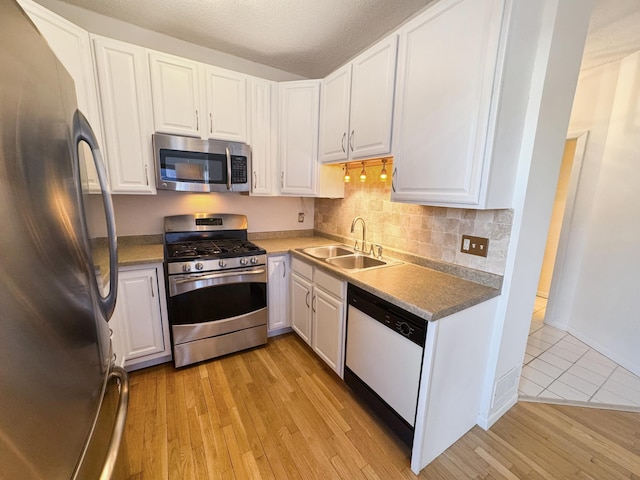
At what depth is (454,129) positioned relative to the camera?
1.39 metres

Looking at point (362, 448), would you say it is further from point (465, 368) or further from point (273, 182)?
point (273, 182)

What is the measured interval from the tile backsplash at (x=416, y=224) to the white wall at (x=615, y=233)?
174cm

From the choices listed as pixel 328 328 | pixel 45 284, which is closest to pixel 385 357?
pixel 328 328

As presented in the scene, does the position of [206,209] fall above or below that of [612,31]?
below

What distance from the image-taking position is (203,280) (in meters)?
2.02

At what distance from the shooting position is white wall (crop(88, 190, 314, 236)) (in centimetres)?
229

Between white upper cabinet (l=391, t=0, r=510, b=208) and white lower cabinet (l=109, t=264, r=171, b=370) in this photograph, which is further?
white lower cabinet (l=109, t=264, r=171, b=370)

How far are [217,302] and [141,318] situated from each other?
21.1 inches

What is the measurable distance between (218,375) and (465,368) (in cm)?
173

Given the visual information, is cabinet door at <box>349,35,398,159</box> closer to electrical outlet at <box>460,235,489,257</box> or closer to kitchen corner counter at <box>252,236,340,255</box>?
electrical outlet at <box>460,235,489,257</box>

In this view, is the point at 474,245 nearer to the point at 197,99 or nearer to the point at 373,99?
the point at 373,99

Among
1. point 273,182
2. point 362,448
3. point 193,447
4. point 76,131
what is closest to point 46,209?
point 76,131

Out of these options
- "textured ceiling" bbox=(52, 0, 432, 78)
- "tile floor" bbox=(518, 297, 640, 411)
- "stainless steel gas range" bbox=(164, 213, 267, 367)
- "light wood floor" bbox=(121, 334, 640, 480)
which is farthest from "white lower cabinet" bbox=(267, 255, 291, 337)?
"tile floor" bbox=(518, 297, 640, 411)

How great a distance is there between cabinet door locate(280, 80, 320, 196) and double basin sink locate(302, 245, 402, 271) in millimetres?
560
